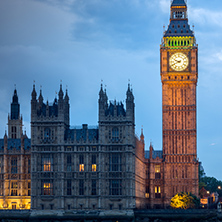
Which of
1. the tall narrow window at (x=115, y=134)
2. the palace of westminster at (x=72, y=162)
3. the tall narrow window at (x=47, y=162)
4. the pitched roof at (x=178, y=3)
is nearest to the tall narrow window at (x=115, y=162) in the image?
the palace of westminster at (x=72, y=162)

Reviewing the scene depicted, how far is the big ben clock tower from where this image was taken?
165m

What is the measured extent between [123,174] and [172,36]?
52985 millimetres

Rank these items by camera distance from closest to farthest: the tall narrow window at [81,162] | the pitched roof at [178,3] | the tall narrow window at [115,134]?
the tall narrow window at [81,162] < the tall narrow window at [115,134] < the pitched roof at [178,3]

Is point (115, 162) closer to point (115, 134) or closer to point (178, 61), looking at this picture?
point (115, 134)

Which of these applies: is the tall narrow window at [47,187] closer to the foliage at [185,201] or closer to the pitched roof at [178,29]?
the foliage at [185,201]

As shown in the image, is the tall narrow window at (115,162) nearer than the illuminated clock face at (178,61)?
Yes

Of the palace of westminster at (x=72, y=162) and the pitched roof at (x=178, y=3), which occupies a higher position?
the pitched roof at (x=178, y=3)

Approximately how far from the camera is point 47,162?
130 m

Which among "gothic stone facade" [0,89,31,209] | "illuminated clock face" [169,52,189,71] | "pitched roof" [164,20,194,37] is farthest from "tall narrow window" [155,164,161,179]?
"gothic stone facade" [0,89,31,209]

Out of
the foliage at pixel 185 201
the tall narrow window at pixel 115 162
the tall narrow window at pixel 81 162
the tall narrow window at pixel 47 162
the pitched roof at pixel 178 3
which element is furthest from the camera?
the pitched roof at pixel 178 3

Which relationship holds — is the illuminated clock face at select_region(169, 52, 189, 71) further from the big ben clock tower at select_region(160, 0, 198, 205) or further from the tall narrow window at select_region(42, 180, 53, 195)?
the tall narrow window at select_region(42, 180, 53, 195)

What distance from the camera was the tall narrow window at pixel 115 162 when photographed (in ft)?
425

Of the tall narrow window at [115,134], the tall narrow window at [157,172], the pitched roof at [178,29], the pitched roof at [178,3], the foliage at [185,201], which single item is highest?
the pitched roof at [178,3]

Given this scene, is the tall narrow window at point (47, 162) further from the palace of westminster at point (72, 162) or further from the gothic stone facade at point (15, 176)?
the gothic stone facade at point (15, 176)
